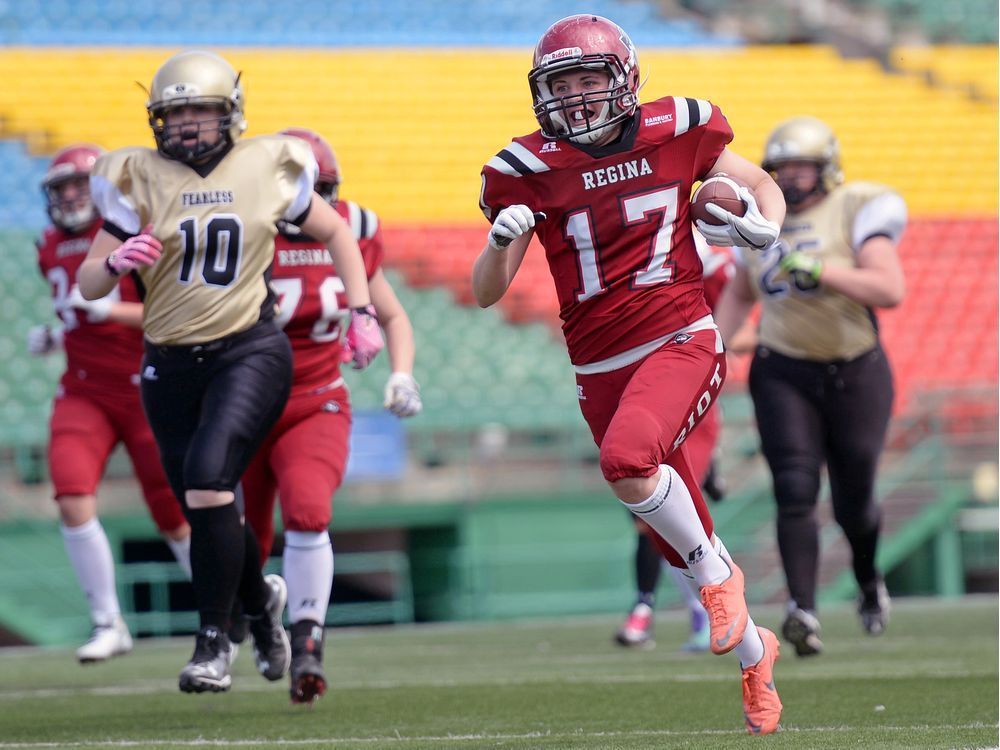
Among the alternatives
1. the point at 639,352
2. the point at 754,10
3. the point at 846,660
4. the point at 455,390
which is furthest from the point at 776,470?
the point at 754,10

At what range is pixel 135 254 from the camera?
4.42 m

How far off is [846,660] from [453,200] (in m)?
9.03

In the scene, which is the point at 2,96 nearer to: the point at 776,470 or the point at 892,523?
the point at 892,523

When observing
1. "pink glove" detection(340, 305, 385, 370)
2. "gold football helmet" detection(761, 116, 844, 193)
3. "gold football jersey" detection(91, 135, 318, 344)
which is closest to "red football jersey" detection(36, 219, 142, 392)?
"gold football jersey" detection(91, 135, 318, 344)

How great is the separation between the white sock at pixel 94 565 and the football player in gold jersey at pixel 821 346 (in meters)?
2.66

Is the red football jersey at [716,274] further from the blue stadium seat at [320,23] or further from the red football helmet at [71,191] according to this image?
the blue stadium seat at [320,23]

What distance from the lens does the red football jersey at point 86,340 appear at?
21.2 ft

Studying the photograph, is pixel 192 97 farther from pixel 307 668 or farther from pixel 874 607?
pixel 874 607

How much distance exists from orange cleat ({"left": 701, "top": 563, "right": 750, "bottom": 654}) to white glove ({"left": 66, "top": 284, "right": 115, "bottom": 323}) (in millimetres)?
3240

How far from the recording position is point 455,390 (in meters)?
12.7

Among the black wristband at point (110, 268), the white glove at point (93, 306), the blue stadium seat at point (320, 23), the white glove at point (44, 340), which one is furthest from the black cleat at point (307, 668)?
the blue stadium seat at point (320, 23)

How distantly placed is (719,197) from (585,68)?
1.53ft

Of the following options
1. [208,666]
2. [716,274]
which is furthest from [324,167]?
[716,274]

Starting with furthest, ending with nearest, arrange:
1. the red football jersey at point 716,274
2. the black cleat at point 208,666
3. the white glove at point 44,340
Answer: the red football jersey at point 716,274 < the white glove at point 44,340 < the black cleat at point 208,666
